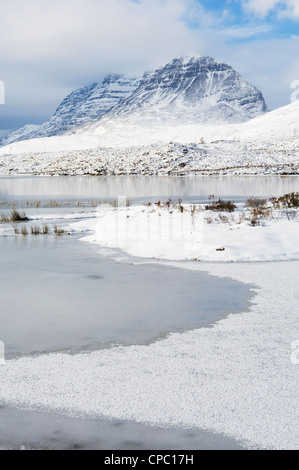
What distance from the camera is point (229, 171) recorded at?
326 feet

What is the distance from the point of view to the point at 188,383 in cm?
545

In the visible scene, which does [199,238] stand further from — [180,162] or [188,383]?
[180,162]

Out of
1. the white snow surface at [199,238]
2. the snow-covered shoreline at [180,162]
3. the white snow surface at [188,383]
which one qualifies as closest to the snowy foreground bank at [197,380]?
the white snow surface at [188,383]

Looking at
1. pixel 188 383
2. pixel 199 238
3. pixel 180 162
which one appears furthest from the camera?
pixel 180 162

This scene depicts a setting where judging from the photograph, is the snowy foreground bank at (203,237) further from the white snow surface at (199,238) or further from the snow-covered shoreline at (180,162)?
the snow-covered shoreline at (180,162)

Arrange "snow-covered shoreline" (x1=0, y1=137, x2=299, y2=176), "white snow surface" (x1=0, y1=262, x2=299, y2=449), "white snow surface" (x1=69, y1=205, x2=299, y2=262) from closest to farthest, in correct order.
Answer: "white snow surface" (x1=0, y1=262, x2=299, y2=449), "white snow surface" (x1=69, y1=205, x2=299, y2=262), "snow-covered shoreline" (x1=0, y1=137, x2=299, y2=176)

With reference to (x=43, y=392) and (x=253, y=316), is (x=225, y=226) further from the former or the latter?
(x=43, y=392)

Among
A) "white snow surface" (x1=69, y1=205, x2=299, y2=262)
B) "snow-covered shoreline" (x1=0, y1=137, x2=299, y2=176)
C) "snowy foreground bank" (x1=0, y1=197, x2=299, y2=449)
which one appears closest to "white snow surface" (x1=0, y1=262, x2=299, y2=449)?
"snowy foreground bank" (x1=0, y1=197, x2=299, y2=449)

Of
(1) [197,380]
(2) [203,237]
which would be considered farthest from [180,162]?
(1) [197,380]

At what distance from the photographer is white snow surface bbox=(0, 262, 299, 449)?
15.4 feet

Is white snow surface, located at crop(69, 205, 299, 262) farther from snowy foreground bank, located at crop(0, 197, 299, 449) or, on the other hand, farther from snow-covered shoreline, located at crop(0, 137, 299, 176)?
snow-covered shoreline, located at crop(0, 137, 299, 176)

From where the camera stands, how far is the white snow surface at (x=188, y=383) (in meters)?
4.69

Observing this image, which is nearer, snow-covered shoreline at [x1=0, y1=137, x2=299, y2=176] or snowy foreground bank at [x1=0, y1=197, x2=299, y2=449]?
snowy foreground bank at [x1=0, y1=197, x2=299, y2=449]

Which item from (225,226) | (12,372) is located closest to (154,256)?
(225,226)
